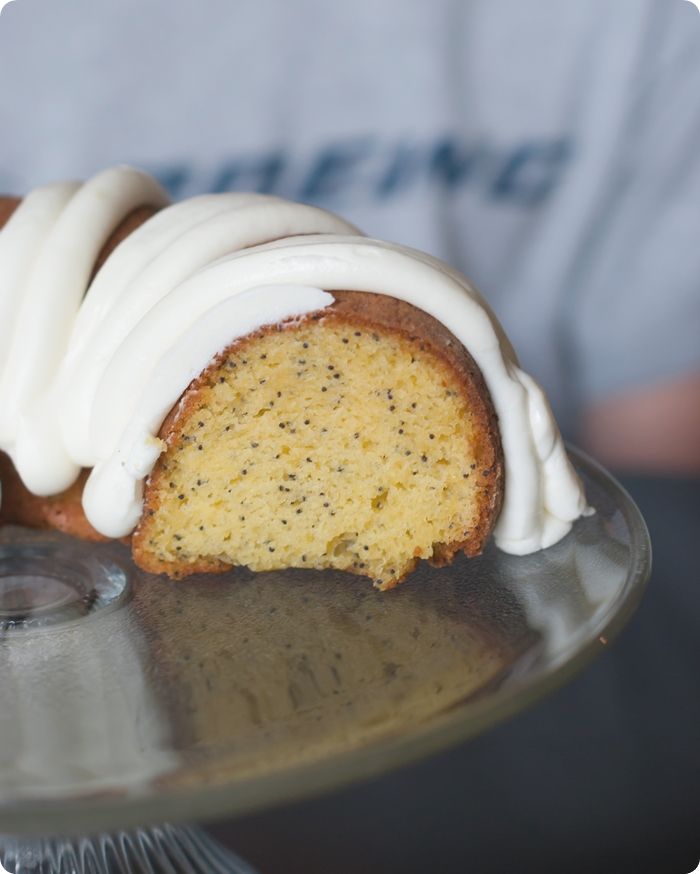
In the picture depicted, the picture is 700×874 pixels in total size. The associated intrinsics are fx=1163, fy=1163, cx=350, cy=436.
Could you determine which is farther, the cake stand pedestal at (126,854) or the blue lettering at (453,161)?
the blue lettering at (453,161)

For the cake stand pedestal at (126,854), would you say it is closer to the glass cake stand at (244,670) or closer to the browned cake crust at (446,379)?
the glass cake stand at (244,670)

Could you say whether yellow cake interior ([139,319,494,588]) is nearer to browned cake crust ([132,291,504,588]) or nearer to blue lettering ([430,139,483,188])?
browned cake crust ([132,291,504,588])

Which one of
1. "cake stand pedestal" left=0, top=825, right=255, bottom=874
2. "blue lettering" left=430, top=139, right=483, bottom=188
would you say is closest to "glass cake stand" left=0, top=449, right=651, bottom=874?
"cake stand pedestal" left=0, top=825, right=255, bottom=874

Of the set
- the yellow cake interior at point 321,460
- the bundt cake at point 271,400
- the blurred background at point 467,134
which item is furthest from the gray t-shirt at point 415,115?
the yellow cake interior at point 321,460

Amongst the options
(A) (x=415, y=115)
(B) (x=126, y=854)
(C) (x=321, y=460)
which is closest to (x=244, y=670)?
(C) (x=321, y=460)

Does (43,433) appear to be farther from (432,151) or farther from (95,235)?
(432,151)
